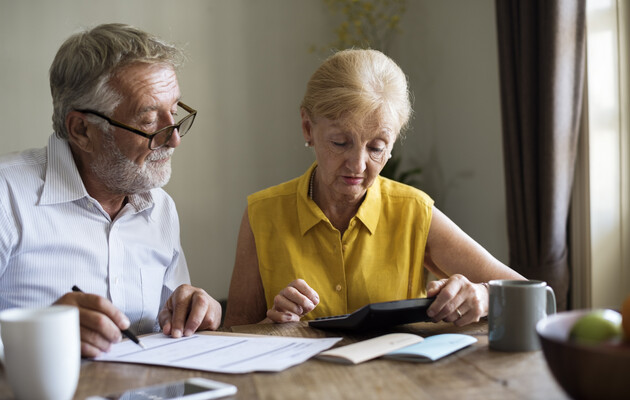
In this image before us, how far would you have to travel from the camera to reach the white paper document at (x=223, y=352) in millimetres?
1025

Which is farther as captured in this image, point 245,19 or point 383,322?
point 245,19

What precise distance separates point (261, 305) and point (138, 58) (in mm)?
760

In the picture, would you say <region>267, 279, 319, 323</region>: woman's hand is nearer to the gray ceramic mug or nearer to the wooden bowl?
the gray ceramic mug

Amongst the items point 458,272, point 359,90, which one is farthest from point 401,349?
point 359,90

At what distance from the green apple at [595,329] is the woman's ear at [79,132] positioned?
1.30 meters

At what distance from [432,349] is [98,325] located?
0.59 m

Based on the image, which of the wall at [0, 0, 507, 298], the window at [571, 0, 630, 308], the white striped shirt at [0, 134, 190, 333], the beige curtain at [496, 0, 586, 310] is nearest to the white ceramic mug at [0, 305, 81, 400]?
the white striped shirt at [0, 134, 190, 333]

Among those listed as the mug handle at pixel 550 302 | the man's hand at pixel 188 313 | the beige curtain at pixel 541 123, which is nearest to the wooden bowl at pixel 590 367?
the mug handle at pixel 550 302

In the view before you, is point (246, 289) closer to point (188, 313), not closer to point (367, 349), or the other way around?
point (188, 313)

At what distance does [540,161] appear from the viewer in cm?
261

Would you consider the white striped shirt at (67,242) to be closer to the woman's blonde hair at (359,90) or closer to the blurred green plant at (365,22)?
the woman's blonde hair at (359,90)

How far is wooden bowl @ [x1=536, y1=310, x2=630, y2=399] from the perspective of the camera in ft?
2.23

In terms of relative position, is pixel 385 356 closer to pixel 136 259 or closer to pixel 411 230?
pixel 411 230

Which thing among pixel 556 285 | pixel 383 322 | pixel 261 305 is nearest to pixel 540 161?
pixel 556 285
